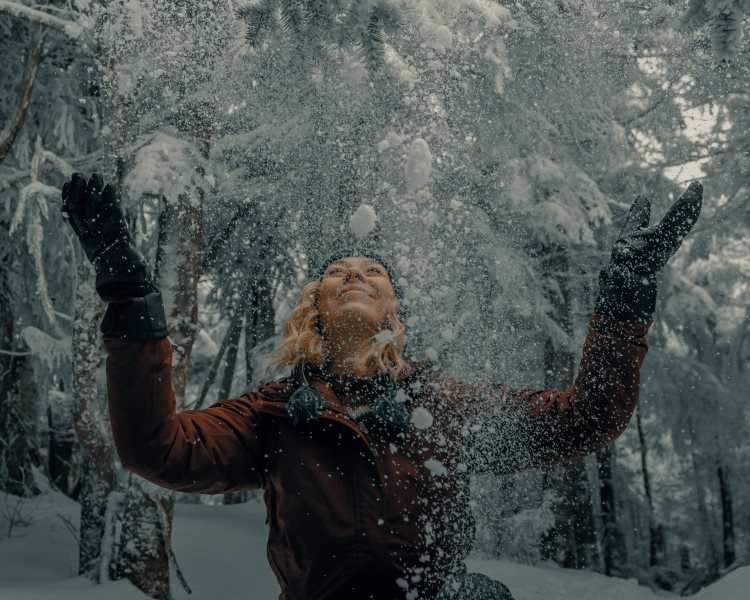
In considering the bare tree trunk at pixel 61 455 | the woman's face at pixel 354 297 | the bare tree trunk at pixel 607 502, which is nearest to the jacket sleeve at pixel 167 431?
the woman's face at pixel 354 297

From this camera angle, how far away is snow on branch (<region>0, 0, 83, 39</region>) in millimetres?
5891

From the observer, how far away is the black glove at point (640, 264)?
244cm

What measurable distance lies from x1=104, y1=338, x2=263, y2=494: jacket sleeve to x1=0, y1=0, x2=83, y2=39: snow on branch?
441 centimetres

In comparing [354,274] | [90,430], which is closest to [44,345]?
[90,430]

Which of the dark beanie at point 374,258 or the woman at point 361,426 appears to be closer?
the woman at point 361,426

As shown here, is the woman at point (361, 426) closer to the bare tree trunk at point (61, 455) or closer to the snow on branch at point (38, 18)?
the snow on branch at point (38, 18)

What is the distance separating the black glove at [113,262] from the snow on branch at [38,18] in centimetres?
430

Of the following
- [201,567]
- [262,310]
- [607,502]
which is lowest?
[607,502]

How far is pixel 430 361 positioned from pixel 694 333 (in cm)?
1245

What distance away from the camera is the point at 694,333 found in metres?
13.9

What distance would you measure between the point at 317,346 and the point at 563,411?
95cm

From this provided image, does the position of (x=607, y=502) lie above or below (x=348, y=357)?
below

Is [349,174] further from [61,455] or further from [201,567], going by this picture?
[61,455]

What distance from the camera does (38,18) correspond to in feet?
20.1
